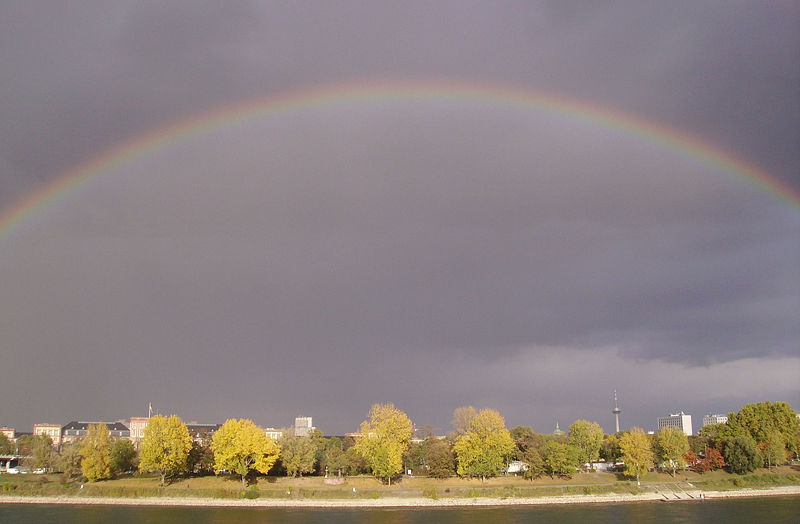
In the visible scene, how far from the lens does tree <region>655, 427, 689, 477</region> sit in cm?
8019

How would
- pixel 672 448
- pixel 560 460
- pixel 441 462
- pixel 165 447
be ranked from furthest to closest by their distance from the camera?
pixel 672 448
pixel 560 460
pixel 441 462
pixel 165 447

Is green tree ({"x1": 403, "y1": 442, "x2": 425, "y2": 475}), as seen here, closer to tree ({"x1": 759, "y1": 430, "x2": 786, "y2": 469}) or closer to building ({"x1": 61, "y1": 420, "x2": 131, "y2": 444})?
tree ({"x1": 759, "y1": 430, "x2": 786, "y2": 469})

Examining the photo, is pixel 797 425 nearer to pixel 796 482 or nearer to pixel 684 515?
pixel 796 482

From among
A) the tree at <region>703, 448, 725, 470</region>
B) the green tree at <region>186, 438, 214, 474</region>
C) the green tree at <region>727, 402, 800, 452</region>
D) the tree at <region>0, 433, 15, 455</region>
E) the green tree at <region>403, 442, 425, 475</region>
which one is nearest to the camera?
the green tree at <region>186, 438, 214, 474</region>

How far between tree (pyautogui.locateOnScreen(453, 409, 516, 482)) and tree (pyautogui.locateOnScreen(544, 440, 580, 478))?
15.8 feet

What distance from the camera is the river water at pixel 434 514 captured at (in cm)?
5256

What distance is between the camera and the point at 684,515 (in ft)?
184

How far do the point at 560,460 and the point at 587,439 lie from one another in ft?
48.5

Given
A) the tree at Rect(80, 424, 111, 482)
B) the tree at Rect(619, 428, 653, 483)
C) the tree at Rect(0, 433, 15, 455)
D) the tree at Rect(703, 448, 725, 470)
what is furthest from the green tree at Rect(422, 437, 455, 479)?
the tree at Rect(0, 433, 15, 455)

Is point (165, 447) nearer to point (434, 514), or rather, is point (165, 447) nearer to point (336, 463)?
point (336, 463)

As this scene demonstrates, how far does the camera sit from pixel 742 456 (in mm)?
79500

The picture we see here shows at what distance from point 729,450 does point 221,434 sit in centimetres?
6286

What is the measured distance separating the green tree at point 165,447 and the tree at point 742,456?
66.7 meters

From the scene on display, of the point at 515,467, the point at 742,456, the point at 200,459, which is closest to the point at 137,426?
the point at 200,459
